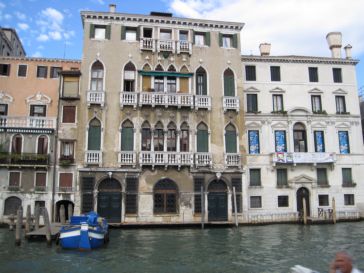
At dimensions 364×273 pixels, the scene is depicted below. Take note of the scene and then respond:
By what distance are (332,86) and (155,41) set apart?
39.9ft

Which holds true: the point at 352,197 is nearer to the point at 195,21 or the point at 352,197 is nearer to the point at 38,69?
the point at 195,21

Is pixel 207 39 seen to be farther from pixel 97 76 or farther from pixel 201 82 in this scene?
pixel 97 76

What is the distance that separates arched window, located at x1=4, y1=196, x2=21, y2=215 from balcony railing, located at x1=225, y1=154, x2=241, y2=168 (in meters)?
11.9

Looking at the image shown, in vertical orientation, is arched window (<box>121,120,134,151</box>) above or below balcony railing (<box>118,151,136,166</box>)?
above

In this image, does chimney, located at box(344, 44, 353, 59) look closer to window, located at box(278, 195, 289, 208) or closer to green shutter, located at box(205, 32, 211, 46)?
green shutter, located at box(205, 32, 211, 46)

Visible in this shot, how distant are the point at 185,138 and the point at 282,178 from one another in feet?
22.7

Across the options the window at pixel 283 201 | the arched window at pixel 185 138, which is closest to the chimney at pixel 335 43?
the window at pixel 283 201

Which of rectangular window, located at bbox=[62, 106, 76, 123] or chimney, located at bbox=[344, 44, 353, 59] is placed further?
chimney, located at bbox=[344, 44, 353, 59]

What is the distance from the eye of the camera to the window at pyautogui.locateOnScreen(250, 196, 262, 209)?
2411 cm

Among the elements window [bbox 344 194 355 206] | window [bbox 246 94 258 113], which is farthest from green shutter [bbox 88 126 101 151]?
window [bbox 344 194 355 206]

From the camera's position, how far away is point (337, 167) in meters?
25.2

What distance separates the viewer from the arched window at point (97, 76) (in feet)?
74.4

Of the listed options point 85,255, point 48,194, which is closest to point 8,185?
point 48,194

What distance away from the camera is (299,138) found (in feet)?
83.3
